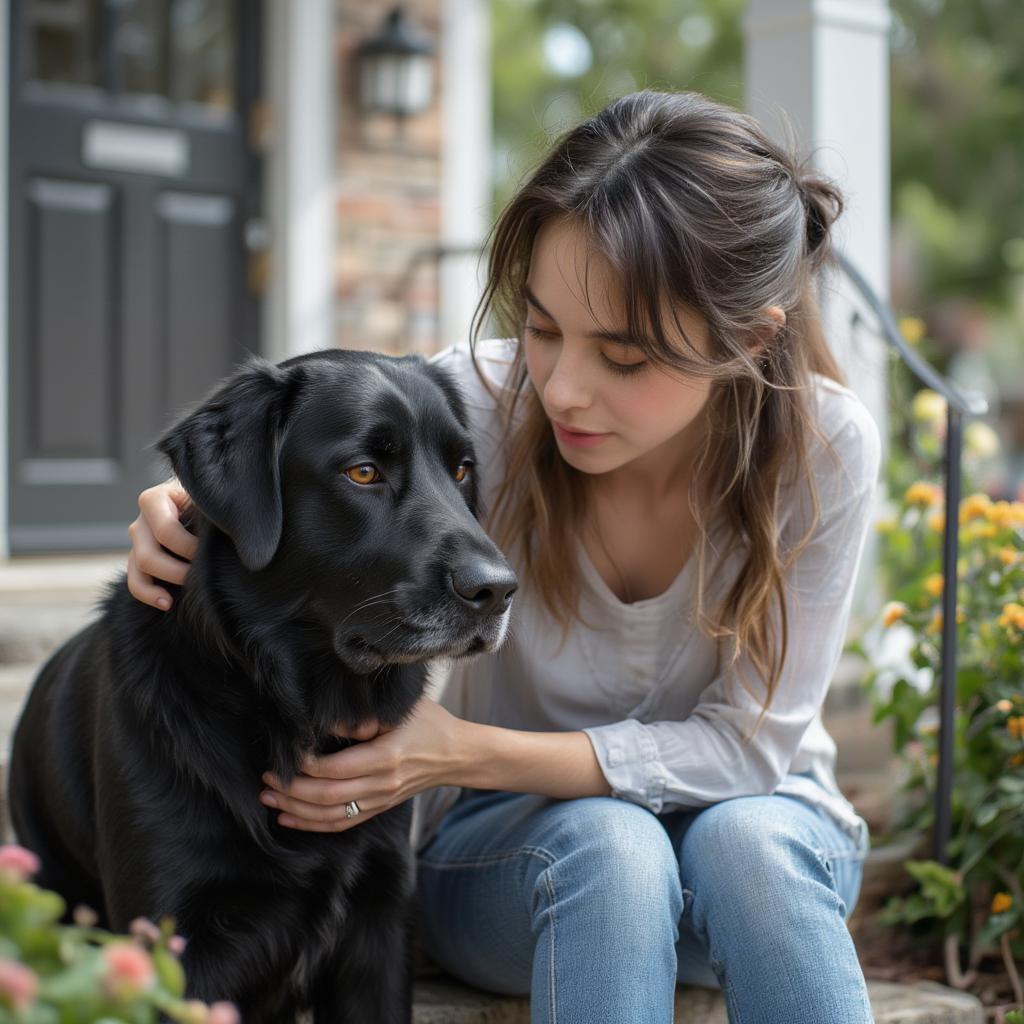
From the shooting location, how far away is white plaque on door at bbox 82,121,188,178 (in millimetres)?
4258

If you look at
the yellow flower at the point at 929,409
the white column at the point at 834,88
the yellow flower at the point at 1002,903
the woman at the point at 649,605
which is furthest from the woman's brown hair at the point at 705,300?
the yellow flower at the point at 929,409

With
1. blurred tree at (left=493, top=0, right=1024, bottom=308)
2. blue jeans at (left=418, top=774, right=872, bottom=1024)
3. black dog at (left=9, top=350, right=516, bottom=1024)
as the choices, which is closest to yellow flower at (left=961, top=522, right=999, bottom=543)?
blue jeans at (left=418, top=774, right=872, bottom=1024)

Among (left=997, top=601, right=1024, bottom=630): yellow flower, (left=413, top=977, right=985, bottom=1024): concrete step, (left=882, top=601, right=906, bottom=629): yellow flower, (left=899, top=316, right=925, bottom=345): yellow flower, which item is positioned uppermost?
(left=899, top=316, right=925, bottom=345): yellow flower

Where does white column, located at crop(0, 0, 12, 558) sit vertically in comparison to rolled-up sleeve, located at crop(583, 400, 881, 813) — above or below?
above

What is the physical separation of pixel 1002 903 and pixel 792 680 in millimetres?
621

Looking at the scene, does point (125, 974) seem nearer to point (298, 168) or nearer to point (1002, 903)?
point (1002, 903)

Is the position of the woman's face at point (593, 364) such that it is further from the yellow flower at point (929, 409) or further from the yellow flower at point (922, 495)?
the yellow flower at point (929, 409)

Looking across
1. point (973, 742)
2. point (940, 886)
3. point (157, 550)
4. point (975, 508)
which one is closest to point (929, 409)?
point (975, 508)

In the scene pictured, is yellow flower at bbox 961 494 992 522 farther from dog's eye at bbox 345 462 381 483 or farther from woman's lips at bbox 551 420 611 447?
dog's eye at bbox 345 462 381 483

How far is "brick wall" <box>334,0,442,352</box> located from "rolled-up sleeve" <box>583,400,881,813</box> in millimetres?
3059

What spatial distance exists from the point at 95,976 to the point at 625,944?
918 mm

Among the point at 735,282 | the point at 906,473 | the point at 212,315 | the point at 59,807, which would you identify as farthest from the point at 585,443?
the point at 212,315

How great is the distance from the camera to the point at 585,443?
1.76m

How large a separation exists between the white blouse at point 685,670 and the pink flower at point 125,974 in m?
1.12
